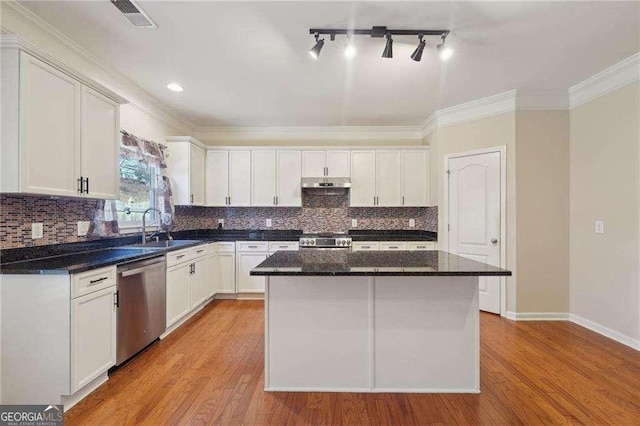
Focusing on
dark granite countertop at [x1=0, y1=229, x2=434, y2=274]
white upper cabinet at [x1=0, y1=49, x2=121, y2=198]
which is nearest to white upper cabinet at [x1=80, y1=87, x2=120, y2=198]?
white upper cabinet at [x1=0, y1=49, x2=121, y2=198]

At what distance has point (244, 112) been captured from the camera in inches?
166

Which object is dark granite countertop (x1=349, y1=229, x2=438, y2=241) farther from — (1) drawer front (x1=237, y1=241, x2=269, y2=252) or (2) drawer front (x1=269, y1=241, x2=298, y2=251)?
(1) drawer front (x1=237, y1=241, x2=269, y2=252)

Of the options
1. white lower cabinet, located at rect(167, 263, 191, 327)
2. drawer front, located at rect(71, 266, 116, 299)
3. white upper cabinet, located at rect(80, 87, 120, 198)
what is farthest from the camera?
white lower cabinet, located at rect(167, 263, 191, 327)

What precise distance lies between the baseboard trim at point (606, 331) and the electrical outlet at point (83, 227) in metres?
5.11

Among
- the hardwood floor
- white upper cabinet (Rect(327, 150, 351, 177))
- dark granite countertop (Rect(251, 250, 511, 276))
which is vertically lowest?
the hardwood floor

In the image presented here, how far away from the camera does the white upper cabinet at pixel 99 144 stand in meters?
2.32

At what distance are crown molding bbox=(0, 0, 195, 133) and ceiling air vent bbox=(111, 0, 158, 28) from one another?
0.55 m

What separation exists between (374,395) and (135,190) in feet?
10.8

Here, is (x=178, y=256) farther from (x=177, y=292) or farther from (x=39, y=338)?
(x=39, y=338)

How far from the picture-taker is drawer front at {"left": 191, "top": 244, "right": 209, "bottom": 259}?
369 cm

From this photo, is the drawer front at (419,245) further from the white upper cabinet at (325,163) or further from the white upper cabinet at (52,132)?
the white upper cabinet at (52,132)

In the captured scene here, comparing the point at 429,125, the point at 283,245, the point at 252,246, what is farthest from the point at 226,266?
the point at 429,125

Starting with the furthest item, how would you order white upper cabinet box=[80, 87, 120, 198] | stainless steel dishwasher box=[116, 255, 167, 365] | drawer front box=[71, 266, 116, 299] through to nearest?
stainless steel dishwasher box=[116, 255, 167, 365] < white upper cabinet box=[80, 87, 120, 198] < drawer front box=[71, 266, 116, 299]

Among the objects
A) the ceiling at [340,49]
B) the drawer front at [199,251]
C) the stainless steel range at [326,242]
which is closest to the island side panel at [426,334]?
the ceiling at [340,49]
